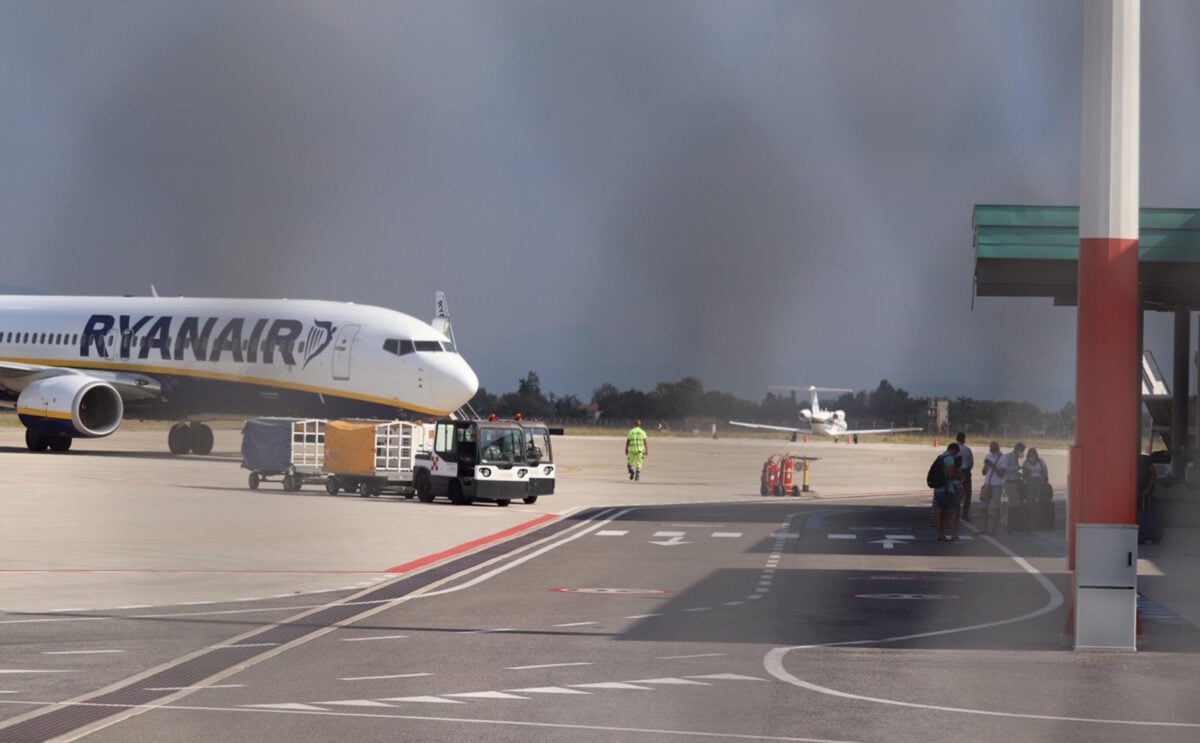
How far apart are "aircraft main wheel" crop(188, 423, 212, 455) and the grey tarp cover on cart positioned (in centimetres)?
1741

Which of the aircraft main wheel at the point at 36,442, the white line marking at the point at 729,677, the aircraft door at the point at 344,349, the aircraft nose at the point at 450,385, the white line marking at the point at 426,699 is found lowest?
the white line marking at the point at 426,699

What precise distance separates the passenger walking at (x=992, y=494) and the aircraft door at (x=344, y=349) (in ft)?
68.7

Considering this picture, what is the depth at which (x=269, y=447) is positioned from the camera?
1869 inches

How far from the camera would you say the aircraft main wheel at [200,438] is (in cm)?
6456

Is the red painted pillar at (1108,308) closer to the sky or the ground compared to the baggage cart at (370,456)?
closer to the sky

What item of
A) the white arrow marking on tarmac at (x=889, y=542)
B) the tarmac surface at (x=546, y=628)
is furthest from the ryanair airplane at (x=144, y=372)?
the white arrow marking on tarmac at (x=889, y=542)

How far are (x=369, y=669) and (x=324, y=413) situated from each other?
36108 millimetres

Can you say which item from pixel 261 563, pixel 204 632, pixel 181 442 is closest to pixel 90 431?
pixel 181 442

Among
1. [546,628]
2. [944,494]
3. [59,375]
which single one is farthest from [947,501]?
[59,375]

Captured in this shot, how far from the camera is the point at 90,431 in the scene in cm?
5731

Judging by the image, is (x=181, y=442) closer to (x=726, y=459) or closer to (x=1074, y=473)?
(x=726, y=459)

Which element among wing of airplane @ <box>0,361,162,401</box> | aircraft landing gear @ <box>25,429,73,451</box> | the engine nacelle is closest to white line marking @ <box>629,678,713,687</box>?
wing of airplane @ <box>0,361,162,401</box>

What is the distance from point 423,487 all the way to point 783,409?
131ft

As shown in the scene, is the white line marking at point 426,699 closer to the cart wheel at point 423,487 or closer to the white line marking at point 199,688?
the white line marking at point 199,688
